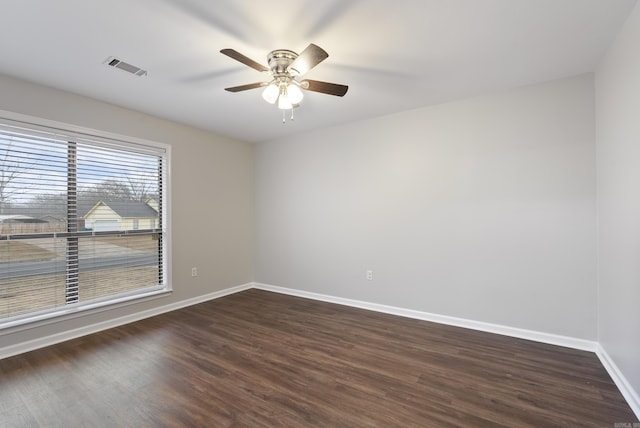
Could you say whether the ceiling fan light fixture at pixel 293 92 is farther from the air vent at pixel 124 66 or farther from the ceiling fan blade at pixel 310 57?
the air vent at pixel 124 66

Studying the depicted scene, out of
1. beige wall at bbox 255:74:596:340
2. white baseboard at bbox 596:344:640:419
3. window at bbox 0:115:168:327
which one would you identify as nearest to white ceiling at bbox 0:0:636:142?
beige wall at bbox 255:74:596:340

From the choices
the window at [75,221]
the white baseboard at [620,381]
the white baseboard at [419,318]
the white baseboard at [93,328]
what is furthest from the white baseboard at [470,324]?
the window at [75,221]

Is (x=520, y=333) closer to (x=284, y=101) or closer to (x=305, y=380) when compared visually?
(x=305, y=380)

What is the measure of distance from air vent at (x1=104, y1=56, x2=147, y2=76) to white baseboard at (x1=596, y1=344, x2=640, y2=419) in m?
4.34

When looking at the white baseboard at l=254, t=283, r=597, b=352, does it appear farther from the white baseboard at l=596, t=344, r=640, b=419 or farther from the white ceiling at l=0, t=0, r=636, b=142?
the white ceiling at l=0, t=0, r=636, b=142

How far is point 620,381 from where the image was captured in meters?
2.00

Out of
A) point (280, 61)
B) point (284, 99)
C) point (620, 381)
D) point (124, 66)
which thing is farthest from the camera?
point (124, 66)

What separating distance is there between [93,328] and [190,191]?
192cm

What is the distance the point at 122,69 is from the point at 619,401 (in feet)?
14.8

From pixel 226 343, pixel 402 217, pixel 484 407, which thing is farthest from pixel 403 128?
pixel 226 343

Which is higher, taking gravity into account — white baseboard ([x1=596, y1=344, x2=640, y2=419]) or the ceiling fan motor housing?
the ceiling fan motor housing

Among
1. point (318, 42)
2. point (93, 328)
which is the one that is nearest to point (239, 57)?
point (318, 42)

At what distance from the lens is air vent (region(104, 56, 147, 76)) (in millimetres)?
2287

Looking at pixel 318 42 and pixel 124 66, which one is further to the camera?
pixel 124 66
